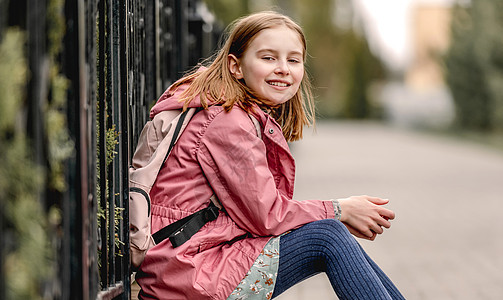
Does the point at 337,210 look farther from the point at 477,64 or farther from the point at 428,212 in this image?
the point at 477,64

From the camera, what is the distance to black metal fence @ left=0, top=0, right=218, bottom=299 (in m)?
1.43

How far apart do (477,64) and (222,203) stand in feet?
94.6

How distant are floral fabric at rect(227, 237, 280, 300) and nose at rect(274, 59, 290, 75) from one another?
0.66 metres

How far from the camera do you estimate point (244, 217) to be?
8.03 feet

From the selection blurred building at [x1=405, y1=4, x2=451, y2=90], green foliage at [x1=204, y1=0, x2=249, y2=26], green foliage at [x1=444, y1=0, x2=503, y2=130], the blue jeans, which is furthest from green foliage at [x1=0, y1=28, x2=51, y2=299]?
blurred building at [x1=405, y1=4, x2=451, y2=90]

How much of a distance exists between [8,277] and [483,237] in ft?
22.0

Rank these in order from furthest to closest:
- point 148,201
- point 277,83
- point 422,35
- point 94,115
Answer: point 422,35
point 277,83
point 148,201
point 94,115

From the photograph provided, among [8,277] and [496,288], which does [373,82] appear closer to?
[496,288]

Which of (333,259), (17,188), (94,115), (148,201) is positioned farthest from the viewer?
(148,201)

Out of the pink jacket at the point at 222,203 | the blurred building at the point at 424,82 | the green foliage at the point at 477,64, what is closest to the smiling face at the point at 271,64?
the pink jacket at the point at 222,203

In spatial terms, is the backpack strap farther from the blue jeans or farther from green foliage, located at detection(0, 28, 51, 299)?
green foliage, located at detection(0, 28, 51, 299)

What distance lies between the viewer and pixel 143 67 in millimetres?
3480

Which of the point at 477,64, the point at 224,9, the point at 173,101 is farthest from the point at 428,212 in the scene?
the point at 477,64

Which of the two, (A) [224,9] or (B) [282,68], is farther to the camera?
(A) [224,9]
